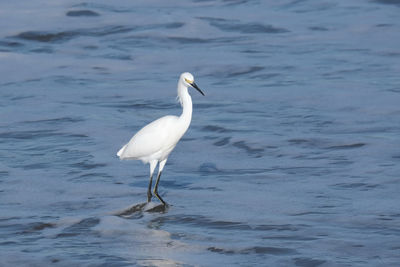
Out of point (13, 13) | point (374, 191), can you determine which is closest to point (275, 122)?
point (374, 191)

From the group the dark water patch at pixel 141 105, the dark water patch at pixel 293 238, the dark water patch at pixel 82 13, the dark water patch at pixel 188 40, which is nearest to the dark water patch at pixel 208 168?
the dark water patch at pixel 293 238

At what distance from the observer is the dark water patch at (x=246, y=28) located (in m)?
17.1

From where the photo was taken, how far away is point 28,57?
15.8 m

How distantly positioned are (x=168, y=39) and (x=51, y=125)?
20.1ft

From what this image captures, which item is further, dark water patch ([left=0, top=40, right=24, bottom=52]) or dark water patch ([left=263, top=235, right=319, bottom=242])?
dark water patch ([left=0, top=40, right=24, bottom=52])

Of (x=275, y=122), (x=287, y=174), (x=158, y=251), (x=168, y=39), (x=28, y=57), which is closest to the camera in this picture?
(x=158, y=251)

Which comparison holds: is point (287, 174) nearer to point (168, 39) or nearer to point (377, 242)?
point (377, 242)

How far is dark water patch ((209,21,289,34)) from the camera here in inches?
675

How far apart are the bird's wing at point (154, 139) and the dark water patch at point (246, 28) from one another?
9214 mm

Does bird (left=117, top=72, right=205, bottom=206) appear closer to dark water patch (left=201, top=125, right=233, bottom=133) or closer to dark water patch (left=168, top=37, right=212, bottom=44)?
dark water patch (left=201, top=125, right=233, bottom=133)

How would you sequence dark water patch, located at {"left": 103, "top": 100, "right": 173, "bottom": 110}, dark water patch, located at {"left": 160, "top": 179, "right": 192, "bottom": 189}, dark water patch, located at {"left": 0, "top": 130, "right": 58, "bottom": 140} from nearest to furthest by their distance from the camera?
1. dark water patch, located at {"left": 160, "top": 179, "right": 192, "bottom": 189}
2. dark water patch, located at {"left": 0, "top": 130, "right": 58, "bottom": 140}
3. dark water patch, located at {"left": 103, "top": 100, "right": 173, "bottom": 110}

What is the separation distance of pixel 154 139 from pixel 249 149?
7.09ft

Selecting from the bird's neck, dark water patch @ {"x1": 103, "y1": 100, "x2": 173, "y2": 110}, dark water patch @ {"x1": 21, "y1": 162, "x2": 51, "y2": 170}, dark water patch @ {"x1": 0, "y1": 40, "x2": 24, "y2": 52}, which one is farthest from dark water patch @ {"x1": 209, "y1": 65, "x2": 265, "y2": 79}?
the bird's neck

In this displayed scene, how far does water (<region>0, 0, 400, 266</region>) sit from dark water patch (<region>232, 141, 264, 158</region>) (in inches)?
1.4
